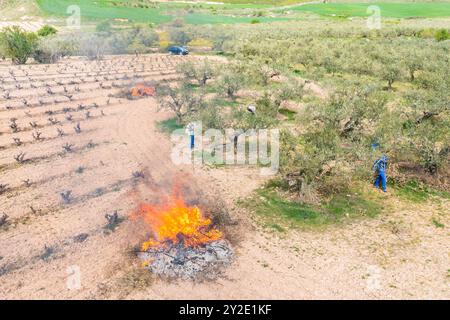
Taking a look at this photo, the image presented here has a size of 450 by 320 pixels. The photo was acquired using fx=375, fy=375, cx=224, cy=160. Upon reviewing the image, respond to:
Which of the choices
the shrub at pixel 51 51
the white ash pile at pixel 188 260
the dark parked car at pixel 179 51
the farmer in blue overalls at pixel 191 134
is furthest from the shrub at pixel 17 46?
the white ash pile at pixel 188 260

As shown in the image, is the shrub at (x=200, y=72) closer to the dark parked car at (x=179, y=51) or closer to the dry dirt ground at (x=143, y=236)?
the dry dirt ground at (x=143, y=236)

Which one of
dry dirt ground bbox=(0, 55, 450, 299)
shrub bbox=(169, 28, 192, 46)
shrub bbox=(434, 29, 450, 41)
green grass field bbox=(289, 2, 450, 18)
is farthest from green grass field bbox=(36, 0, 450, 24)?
dry dirt ground bbox=(0, 55, 450, 299)

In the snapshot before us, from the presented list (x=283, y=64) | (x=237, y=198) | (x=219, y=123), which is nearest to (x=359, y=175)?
(x=237, y=198)

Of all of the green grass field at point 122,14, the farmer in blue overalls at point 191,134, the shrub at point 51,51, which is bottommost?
the farmer in blue overalls at point 191,134

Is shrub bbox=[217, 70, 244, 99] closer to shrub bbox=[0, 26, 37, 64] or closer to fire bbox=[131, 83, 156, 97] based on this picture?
fire bbox=[131, 83, 156, 97]

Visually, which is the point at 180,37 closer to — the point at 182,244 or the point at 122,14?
the point at 122,14
